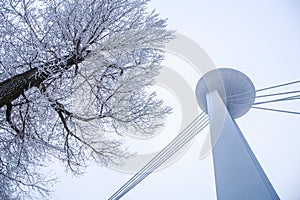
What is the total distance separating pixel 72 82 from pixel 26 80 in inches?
24.0

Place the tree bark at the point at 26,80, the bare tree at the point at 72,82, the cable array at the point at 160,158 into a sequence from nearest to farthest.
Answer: the tree bark at the point at 26,80 < the bare tree at the point at 72,82 < the cable array at the point at 160,158

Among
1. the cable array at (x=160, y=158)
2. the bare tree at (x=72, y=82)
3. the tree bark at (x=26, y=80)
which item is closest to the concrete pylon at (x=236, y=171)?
the bare tree at (x=72, y=82)

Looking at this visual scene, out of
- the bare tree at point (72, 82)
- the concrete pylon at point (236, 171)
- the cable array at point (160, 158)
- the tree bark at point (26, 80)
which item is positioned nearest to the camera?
the concrete pylon at point (236, 171)

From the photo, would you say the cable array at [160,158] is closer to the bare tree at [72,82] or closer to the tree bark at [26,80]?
the bare tree at [72,82]

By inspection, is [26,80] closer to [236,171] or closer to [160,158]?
[236,171]

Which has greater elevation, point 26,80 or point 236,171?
point 26,80

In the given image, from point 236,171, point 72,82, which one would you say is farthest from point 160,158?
point 72,82

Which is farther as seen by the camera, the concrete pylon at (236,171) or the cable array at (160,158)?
the cable array at (160,158)

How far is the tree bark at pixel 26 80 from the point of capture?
2.69m

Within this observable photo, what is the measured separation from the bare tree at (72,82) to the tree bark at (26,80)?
1 cm

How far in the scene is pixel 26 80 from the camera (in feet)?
9.18

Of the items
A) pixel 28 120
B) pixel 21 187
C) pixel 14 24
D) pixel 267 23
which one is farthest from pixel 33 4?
pixel 267 23

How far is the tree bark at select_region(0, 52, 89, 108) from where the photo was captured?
269 centimetres

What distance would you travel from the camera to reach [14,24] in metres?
3.00
